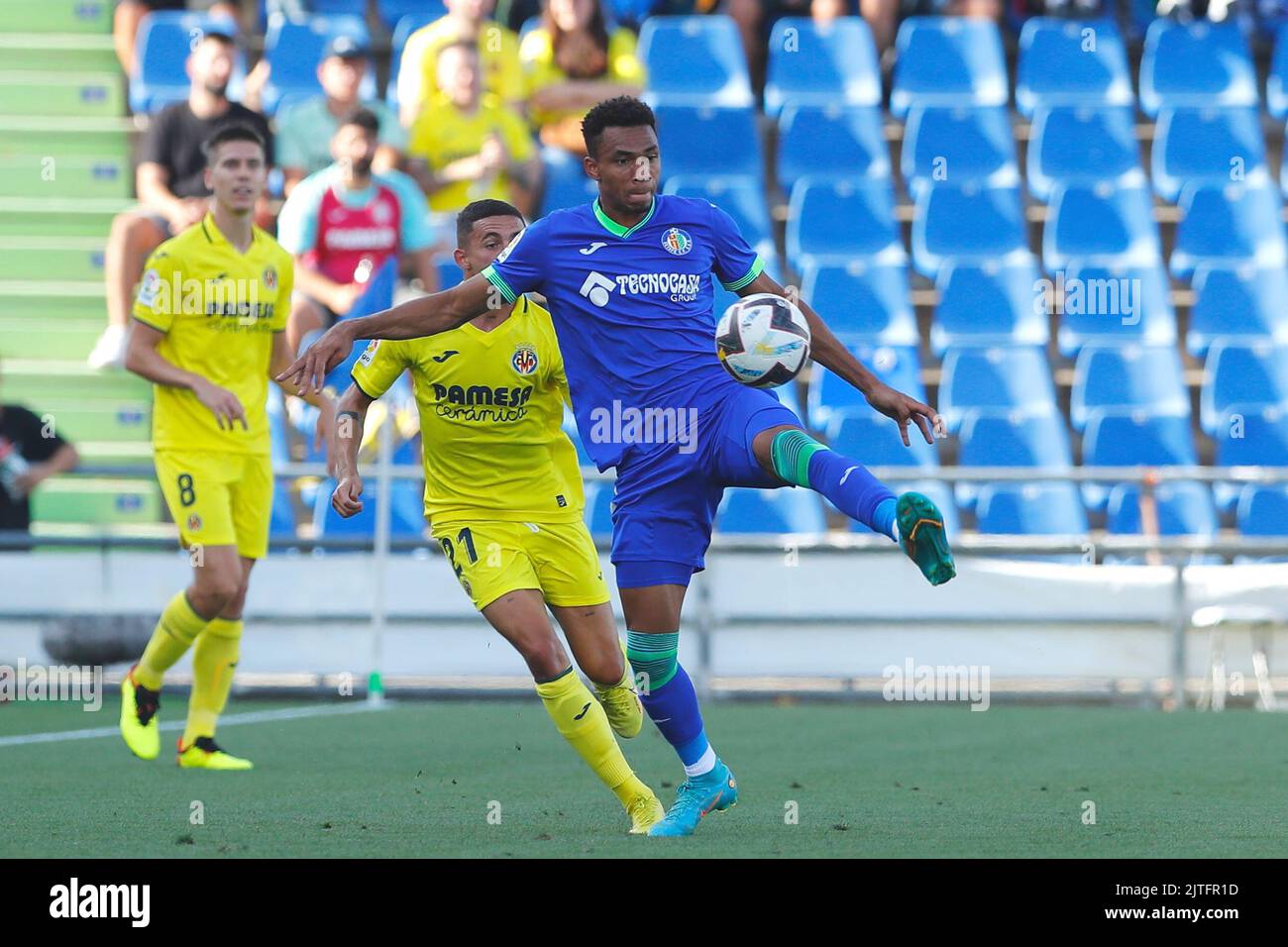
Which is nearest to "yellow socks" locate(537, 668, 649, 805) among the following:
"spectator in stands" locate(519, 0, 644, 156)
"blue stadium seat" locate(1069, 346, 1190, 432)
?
"blue stadium seat" locate(1069, 346, 1190, 432)

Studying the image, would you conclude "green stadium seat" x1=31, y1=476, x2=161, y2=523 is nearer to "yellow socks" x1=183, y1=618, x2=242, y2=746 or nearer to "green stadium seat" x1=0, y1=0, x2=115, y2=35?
"green stadium seat" x1=0, y1=0, x2=115, y2=35

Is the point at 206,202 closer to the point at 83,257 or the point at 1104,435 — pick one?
the point at 83,257

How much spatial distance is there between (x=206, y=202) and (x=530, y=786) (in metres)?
6.21

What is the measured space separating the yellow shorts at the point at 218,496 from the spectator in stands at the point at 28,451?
351 centimetres

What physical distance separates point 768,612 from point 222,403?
5203mm

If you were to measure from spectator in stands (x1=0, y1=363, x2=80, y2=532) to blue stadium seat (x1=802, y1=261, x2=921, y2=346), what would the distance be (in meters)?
5.25

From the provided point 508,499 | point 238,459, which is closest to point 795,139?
point 238,459

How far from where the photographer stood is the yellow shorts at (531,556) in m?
6.60

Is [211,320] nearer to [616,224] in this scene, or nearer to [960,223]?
[616,224]

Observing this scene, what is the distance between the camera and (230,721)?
10633mm

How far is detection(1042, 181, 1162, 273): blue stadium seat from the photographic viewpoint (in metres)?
14.6

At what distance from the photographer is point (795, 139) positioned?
15406mm

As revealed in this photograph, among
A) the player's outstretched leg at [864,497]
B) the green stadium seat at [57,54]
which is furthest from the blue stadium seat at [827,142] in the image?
the player's outstretched leg at [864,497]

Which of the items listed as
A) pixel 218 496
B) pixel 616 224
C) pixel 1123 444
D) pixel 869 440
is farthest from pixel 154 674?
pixel 1123 444
